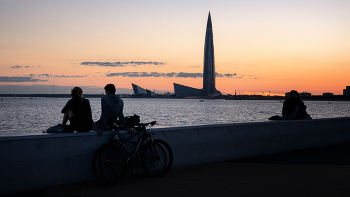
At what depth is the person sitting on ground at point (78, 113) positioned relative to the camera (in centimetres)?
537

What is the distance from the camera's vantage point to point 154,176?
5.55 metres

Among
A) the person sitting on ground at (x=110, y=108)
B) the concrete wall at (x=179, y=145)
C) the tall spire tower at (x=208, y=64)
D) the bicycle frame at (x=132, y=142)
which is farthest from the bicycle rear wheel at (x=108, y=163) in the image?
the tall spire tower at (x=208, y=64)

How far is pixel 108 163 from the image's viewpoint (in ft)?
16.3

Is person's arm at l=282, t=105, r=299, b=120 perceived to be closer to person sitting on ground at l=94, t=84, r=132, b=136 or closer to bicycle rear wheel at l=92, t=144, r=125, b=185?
person sitting on ground at l=94, t=84, r=132, b=136

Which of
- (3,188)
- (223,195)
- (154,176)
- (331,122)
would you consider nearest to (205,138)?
(154,176)

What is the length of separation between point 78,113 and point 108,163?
3.39 feet

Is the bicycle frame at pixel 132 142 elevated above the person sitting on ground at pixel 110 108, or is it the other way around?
the person sitting on ground at pixel 110 108

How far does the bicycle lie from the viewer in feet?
16.1

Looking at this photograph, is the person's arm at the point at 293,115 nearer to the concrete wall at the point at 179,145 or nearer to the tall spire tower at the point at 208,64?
the concrete wall at the point at 179,145

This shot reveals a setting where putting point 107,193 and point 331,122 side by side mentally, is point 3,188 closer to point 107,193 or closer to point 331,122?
point 107,193

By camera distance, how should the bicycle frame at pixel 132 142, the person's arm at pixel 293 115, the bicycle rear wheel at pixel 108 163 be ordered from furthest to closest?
the person's arm at pixel 293 115 < the bicycle frame at pixel 132 142 < the bicycle rear wheel at pixel 108 163

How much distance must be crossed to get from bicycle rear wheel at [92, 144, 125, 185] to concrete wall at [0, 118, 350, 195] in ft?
1.20

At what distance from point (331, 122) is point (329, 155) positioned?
197 cm

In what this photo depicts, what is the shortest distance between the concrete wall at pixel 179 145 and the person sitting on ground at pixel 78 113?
0.68 ft
